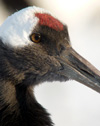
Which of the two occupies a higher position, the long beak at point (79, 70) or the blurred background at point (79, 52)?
the blurred background at point (79, 52)

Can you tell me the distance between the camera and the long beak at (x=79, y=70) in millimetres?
3402

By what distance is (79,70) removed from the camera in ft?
11.4

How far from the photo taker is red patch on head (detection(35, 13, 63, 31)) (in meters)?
3.41

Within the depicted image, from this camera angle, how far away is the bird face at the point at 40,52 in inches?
132

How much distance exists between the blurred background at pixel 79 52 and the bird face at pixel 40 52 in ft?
11.3

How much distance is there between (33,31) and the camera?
3344 millimetres

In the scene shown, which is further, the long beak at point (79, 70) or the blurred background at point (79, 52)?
the blurred background at point (79, 52)

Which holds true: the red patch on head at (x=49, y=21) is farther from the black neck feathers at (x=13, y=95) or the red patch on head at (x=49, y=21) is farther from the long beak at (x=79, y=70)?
the black neck feathers at (x=13, y=95)

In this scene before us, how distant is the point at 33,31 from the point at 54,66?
0.40 metres

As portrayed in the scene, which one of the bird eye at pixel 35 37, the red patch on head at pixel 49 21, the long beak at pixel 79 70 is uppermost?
the red patch on head at pixel 49 21

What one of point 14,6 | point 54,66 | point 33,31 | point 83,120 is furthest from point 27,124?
point 14,6

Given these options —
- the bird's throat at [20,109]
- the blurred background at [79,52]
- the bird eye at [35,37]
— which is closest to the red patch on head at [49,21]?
the bird eye at [35,37]

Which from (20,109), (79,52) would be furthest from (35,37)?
(79,52)

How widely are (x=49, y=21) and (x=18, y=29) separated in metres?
0.32
